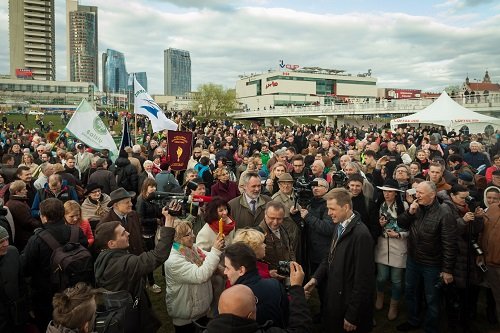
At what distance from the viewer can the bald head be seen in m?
2.07

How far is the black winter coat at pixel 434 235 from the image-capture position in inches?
172

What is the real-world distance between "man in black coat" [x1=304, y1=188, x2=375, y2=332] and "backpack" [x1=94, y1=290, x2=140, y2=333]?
5.15ft

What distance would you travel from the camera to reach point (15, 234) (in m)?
5.14

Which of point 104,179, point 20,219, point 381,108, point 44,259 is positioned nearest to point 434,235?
point 44,259

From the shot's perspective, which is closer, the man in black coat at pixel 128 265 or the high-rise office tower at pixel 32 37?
the man in black coat at pixel 128 265

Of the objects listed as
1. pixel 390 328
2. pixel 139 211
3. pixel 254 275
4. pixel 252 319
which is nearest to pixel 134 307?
pixel 254 275

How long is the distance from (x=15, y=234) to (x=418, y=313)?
526 centimetres

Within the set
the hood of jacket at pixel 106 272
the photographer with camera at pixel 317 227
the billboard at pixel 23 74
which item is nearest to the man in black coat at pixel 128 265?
the hood of jacket at pixel 106 272

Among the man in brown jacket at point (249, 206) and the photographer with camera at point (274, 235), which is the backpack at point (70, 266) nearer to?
the photographer with camera at point (274, 235)

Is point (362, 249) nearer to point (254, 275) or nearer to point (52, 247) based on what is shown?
A: point (254, 275)

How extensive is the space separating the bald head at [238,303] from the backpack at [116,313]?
45.7 inches

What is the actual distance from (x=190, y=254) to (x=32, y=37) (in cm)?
15313

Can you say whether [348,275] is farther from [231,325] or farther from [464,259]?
[231,325]

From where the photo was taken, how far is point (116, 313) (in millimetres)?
2943
